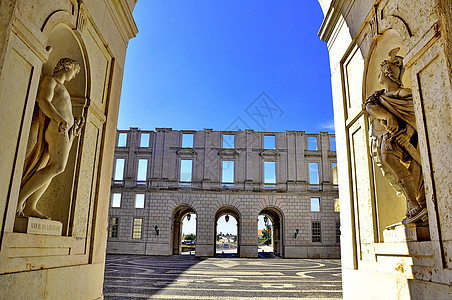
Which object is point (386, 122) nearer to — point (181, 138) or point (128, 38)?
point (128, 38)

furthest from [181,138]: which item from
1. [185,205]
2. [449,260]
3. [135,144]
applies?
[449,260]

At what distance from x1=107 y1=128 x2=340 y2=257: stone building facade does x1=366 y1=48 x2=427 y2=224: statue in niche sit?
23.5 m

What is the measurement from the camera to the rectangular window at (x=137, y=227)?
27352mm

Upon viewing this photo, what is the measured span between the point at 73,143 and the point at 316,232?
25.9m

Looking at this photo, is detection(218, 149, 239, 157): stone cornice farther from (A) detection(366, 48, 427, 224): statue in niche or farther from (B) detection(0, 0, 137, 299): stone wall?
(A) detection(366, 48, 427, 224): statue in niche

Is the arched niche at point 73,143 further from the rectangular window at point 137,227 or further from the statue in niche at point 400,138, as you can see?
the rectangular window at point 137,227

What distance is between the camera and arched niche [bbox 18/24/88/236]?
475 cm

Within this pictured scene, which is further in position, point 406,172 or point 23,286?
point 406,172

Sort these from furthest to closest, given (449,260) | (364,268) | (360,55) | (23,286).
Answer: (360,55), (364,268), (23,286), (449,260)

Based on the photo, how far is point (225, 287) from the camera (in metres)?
8.23

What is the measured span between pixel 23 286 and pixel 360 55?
599cm

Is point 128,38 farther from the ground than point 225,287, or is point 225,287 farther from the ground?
point 128,38

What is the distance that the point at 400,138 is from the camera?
14.2ft

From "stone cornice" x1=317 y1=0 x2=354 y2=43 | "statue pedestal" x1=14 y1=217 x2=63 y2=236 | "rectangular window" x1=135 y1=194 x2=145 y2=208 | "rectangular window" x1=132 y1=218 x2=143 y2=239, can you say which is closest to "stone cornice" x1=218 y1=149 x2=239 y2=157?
"rectangular window" x1=135 y1=194 x2=145 y2=208
